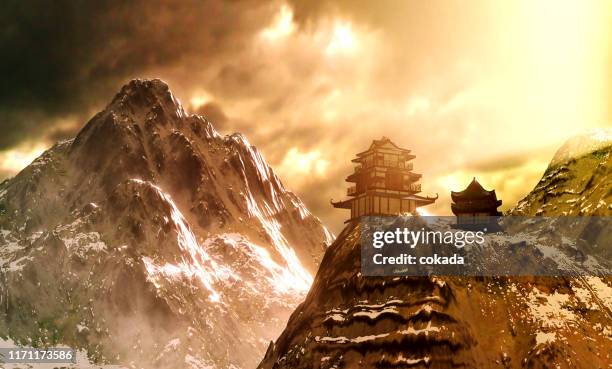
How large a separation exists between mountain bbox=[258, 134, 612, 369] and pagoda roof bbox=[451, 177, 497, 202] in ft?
36.1

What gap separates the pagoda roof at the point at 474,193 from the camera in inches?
5025

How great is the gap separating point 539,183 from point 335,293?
52.6 metres

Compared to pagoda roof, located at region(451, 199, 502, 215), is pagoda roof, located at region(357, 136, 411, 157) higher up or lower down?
higher up

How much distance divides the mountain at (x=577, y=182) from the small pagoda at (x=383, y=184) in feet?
67.3

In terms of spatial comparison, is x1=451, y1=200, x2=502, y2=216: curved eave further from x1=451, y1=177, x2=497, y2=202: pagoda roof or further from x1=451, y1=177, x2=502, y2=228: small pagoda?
x1=451, y1=177, x2=497, y2=202: pagoda roof

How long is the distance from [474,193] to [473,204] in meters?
1.78

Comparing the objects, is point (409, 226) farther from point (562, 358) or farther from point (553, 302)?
point (562, 358)

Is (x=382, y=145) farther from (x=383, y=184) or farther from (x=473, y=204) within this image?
(x=473, y=204)

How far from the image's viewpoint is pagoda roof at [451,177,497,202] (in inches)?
5025

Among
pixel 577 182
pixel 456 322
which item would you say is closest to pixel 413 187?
pixel 577 182

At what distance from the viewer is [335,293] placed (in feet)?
420

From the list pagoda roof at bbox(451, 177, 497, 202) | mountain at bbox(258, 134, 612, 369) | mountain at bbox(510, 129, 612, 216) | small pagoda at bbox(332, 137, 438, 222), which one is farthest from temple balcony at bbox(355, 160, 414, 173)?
pagoda roof at bbox(451, 177, 497, 202)

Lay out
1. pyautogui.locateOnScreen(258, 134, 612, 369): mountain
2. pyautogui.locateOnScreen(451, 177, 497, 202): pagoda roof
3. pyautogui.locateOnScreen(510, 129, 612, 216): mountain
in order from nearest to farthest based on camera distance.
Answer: pyautogui.locateOnScreen(258, 134, 612, 369): mountain → pyautogui.locateOnScreen(451, 177, 497, 202): pagoda roof → pyautogui.locateOnScreen(510, 129, 612, 216): mountain

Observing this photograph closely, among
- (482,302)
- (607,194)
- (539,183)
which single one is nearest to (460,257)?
(482,302)
